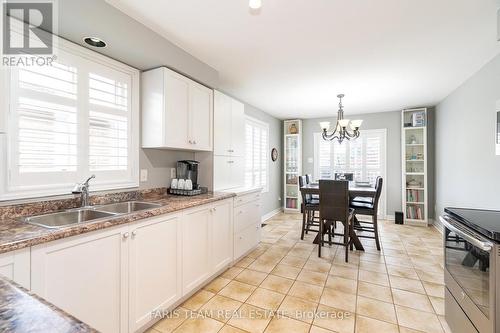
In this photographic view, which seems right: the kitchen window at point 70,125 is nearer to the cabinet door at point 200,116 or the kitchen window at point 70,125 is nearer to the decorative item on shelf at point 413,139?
the cabinet door at point 200,116

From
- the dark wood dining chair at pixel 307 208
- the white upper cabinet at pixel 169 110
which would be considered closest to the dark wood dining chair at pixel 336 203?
the dark wood dining chair at pixel 307 208

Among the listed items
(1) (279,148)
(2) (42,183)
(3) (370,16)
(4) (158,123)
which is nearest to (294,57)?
(3) (370,16)

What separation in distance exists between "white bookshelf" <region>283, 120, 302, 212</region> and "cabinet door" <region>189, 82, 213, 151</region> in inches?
134

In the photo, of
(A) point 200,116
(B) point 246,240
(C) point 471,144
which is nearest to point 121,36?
(A) point 200,116

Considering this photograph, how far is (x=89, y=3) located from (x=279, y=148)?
488 cm

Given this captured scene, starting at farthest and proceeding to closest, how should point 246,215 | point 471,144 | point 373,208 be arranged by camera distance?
point 373,208 < point 246,215 < point 471,144

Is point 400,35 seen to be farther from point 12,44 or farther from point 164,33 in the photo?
point 12,44

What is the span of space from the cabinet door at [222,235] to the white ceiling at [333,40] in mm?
1695

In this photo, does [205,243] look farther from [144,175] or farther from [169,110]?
[169,110]

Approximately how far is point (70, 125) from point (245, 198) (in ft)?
6.55

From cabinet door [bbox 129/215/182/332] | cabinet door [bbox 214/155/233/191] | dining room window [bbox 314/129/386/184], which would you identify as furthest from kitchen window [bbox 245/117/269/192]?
cabinet door [bbox 129/215/182/332]

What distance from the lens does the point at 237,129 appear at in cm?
347

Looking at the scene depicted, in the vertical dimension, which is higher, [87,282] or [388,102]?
[388,102]

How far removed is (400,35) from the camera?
209 centimetres
